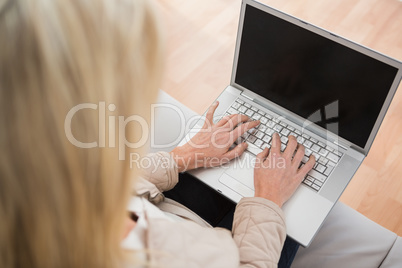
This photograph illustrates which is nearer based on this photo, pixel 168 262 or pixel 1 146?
pixel 1 146

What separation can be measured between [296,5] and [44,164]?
1.76 meters

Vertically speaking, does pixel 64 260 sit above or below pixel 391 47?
below

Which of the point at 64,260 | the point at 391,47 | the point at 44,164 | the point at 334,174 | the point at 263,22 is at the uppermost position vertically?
the point at 391,47

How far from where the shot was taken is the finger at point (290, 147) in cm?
96

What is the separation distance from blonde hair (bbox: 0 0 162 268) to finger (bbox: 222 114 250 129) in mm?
570

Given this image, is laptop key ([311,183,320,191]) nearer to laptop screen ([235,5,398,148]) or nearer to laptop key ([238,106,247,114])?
laptop screen ([235,5,398,148])

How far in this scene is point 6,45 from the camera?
1.18 ft

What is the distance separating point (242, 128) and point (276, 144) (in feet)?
0.31

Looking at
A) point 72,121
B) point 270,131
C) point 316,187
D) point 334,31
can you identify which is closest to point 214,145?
point 270,131

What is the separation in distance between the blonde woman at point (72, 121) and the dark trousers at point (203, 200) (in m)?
0.49

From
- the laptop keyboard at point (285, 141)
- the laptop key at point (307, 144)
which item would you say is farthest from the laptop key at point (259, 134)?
→ the laptop key at point (307, 144)

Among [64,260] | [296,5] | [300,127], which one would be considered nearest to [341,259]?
[300,127]

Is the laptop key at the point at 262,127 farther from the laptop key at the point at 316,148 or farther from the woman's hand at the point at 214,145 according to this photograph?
the laptop key at the point at 316,148

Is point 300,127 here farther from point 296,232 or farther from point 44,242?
point 44,242
